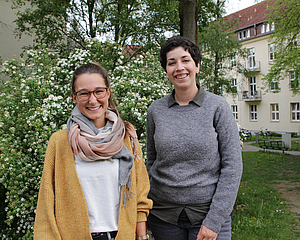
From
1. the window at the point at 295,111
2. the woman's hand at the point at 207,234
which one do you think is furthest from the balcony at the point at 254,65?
the woman's hand at the point at 207,234

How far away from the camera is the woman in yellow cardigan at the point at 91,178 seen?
1646mm

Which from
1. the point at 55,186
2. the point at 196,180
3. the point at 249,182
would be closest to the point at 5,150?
the point at 55,186

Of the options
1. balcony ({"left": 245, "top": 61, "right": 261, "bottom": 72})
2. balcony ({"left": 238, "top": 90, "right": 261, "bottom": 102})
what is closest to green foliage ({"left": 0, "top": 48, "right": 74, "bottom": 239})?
balcony ({"left": 245, "top": 61, "right": 261, "bottom": 72})

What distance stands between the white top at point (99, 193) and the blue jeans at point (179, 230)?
0.43 meters

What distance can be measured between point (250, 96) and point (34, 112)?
33676mm

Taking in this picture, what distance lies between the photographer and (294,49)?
1330cm

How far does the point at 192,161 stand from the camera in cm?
187

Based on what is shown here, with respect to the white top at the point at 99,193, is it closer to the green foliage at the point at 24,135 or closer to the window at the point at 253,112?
the green foliage at the point at 24,135

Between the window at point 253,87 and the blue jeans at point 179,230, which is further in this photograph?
the window at point 253,87

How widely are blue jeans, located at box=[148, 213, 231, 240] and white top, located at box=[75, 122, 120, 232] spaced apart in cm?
43

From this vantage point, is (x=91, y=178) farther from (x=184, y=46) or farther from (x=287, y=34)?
(x=287, y=34)

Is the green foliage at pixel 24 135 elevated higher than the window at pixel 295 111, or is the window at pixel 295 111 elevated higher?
the window at pixel 295 111

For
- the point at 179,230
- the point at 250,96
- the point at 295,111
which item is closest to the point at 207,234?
the point at 179,230

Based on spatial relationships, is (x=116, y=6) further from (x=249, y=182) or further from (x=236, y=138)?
(x=236, y=138)
